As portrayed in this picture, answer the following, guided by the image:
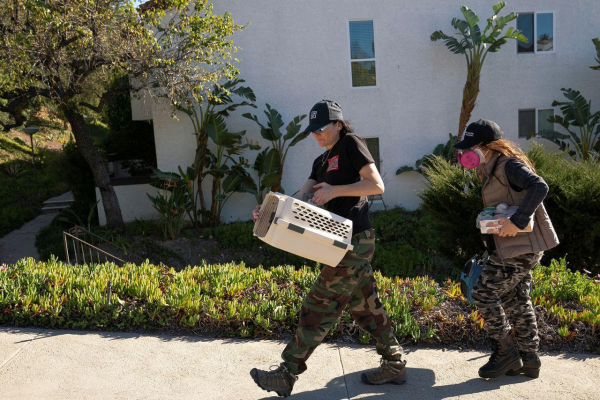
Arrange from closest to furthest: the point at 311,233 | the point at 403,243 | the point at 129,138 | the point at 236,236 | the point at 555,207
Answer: the point at 311,233 → the point at 555,207 → the point at 403,243 → the point at 236,236 → the point at 129,138

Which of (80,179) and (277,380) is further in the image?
(80,179)

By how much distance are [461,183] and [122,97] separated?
13014mm

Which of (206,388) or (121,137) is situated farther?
(121,137)

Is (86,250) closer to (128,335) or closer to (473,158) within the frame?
(128,335)

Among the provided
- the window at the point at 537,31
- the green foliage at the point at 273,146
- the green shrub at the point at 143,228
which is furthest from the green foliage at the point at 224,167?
the window at the point at 537,31

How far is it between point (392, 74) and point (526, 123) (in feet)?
11.2

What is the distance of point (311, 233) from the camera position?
10.7 feet

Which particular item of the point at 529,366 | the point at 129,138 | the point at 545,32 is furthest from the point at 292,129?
the point at 529,366

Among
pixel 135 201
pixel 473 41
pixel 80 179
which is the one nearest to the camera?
pixel 473 41

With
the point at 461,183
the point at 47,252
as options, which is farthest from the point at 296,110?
the point at 461,183

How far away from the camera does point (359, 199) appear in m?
3.65

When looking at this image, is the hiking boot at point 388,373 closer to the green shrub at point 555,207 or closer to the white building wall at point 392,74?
the green shrub at point 555,207

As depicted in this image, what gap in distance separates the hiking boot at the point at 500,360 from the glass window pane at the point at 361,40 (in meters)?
10.2

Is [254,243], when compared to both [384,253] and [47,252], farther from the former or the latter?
[47,252]
